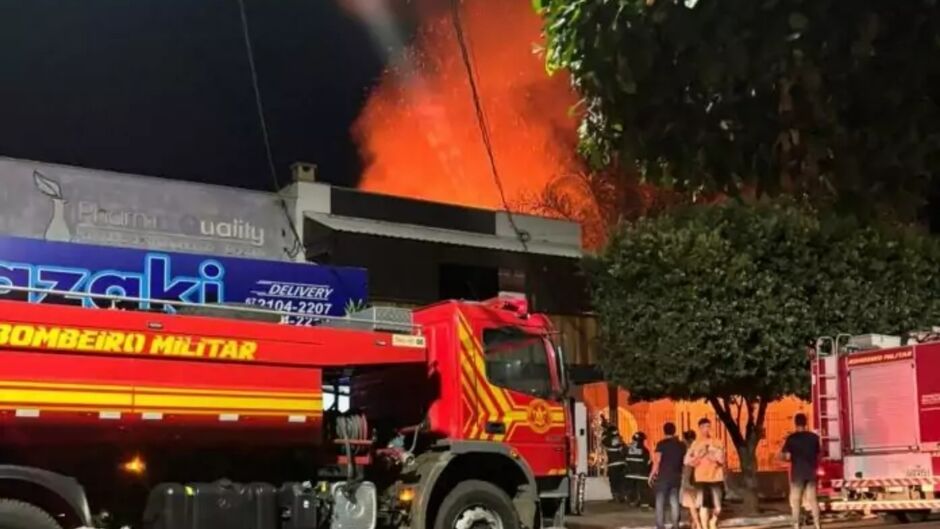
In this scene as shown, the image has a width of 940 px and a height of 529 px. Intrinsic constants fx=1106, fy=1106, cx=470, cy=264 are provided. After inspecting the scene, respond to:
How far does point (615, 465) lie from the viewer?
2102 centimetres

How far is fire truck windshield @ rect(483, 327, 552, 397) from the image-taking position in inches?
474

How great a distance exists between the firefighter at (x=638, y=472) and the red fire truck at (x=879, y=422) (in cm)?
413

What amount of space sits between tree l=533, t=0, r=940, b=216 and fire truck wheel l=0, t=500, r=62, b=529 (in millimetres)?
6464

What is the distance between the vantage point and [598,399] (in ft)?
83.4

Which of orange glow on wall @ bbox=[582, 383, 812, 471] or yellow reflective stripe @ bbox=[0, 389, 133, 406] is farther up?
yellow reflective stripe @ bbox=[0, 389, 133, 406]

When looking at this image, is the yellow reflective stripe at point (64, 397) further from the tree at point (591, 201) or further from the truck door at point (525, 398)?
the tree at point (591, 201)

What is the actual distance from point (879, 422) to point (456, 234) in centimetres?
896

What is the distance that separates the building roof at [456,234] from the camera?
20422 millimetres

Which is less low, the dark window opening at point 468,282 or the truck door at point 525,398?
the dark window opening at point 468,282

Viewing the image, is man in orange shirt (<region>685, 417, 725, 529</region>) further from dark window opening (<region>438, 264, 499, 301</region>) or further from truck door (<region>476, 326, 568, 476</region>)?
dark window opening (<region>438, 264, 499, 301</region>)

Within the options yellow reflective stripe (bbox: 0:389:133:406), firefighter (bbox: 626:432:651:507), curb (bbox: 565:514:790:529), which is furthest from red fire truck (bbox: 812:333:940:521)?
yellow reflective stripe (bbox: 0:389:133:406)

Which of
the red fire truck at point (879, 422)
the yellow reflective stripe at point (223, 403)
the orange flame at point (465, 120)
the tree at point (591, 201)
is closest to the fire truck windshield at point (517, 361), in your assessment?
the yellow reflective stripe at point (223, 403)

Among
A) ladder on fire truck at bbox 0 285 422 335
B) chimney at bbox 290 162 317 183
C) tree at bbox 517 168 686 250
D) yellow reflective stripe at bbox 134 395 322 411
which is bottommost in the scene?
yellow reflective stripe at bbox 134 395 322 411

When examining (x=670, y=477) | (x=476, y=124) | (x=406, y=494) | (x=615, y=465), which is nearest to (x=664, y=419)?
(x=615, y=465)
